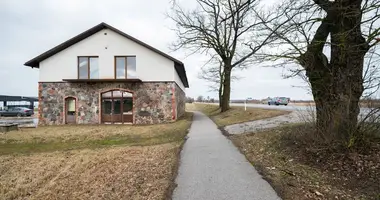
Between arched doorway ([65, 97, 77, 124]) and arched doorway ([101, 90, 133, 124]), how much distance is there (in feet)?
8.48

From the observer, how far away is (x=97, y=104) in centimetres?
1922

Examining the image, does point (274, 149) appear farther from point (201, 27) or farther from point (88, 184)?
point (201, 27)

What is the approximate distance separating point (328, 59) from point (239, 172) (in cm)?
491

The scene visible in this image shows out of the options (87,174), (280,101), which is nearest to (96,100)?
(87,174)

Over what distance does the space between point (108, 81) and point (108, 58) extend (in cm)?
196

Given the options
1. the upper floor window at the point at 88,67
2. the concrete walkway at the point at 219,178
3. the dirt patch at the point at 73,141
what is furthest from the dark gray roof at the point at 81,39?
the concrete walkway at the point at 219,178

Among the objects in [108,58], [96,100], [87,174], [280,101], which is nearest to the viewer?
[87,174]

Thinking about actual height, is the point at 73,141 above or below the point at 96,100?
below

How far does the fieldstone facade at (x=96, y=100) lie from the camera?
1911 cm

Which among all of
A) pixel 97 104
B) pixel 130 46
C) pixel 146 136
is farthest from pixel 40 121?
pixel 146 136

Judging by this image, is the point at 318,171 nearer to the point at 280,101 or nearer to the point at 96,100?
the point at 96,100

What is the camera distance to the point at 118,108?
19281mm

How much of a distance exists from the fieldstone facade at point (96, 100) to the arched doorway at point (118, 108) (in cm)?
36

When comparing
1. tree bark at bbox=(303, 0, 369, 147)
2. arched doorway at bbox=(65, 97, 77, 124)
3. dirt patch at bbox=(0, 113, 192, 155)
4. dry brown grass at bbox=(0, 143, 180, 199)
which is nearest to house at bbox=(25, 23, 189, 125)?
arched doorway at bbox=(65, 97, 77, 124)
